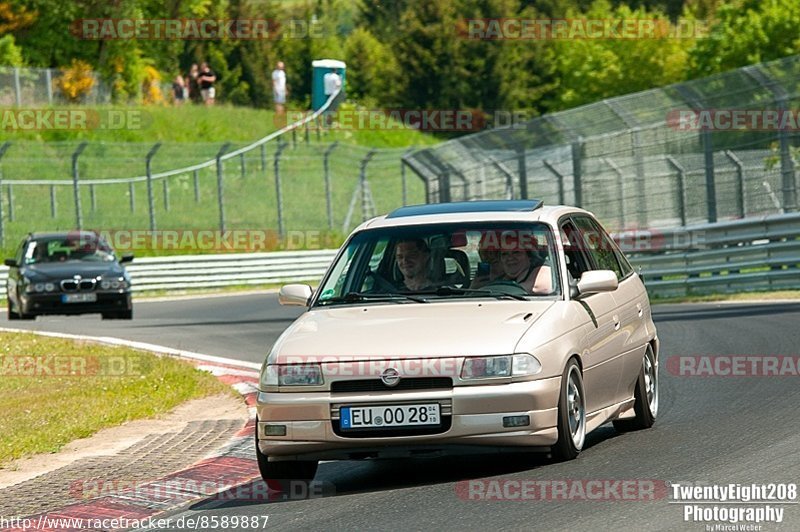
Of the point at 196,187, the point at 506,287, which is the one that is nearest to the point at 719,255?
the point at 506,287

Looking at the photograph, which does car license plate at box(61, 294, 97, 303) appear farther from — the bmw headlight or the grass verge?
the grass verge

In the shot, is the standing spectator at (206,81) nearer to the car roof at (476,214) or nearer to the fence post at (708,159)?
the fence post at (708,159)

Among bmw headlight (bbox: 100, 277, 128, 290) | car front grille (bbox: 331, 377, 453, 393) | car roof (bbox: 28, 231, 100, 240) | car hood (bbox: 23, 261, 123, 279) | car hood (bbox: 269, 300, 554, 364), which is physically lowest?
bmw headlight (bbox: 100, 277, 128, 290)

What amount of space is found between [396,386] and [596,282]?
1574 millimetres

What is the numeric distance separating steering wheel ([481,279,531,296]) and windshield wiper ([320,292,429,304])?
1.40 feet

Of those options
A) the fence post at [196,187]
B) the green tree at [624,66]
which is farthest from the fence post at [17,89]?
the green tree at [624,66]

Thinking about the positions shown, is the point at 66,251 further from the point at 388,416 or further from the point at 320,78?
the point at 320,78

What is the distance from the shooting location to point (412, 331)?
8.62 metres

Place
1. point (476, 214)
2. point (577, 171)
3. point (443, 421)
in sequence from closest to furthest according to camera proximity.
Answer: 1. point (443, 421)
2. point (476, 214)
3. point (577, 171)

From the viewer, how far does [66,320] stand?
82.7 ft

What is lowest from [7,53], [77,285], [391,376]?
[77,285]

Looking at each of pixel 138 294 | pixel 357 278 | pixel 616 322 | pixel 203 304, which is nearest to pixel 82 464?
pixel 357 278

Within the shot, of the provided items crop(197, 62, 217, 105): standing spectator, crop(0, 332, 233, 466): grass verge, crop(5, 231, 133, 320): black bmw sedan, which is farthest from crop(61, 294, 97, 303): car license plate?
crop(197, 62, 217, 105): standing spectator

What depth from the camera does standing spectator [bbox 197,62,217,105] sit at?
58.2 m
